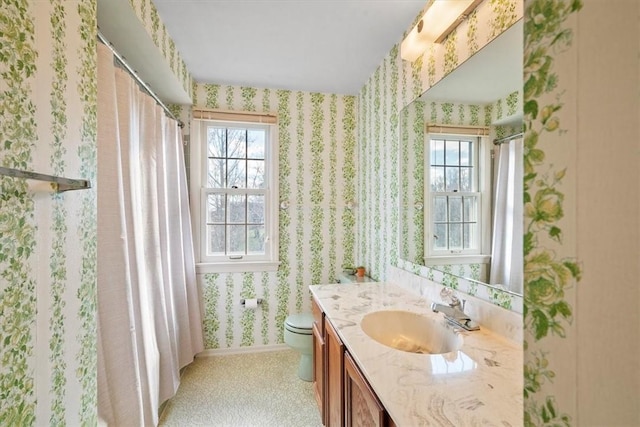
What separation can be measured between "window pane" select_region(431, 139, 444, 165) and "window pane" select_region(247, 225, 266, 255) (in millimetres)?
1697

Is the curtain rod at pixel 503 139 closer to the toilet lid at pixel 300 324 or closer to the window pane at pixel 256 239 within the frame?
the toilet lid at pixel 300 324

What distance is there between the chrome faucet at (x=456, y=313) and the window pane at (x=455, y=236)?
0.22 m

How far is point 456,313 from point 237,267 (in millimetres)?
1912

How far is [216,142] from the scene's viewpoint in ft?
8.71

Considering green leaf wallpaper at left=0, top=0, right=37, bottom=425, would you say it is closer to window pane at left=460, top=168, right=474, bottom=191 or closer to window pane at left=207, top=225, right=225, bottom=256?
window pane at left=460, top=168, right=474, bottom=191

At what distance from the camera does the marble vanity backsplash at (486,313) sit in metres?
1.08

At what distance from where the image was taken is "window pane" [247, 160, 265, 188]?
8.86ft

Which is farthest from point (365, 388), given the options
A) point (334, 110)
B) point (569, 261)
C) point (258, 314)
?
point (334, 110)

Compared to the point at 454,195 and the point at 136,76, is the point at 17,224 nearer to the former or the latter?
the point at 136,76

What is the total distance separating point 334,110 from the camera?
9.08 feet

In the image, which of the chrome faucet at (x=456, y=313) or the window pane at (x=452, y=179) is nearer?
the chrome faucet at (x=456, y=313)

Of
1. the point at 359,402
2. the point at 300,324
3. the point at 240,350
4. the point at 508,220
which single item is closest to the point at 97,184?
the point at 359,402

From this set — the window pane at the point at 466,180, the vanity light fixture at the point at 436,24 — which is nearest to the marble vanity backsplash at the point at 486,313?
the window pane at the point at 466,180

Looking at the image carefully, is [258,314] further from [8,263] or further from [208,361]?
[8,263]
